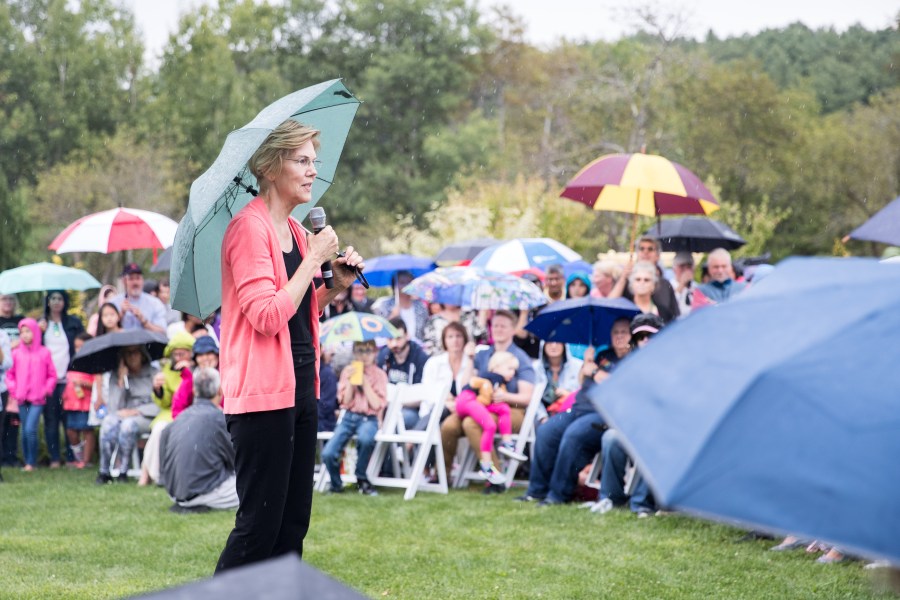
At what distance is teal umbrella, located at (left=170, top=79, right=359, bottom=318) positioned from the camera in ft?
11.4

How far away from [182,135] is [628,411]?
1550 inches

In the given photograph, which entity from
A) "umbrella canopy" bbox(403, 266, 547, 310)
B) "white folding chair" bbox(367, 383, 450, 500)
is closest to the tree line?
"umbrella canopy" bbox(403, 266, 547, 310)

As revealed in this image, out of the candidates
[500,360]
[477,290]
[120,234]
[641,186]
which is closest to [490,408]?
[500,360]

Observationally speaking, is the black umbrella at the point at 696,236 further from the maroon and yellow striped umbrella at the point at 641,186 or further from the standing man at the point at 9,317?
the standing man at the point at 9,317

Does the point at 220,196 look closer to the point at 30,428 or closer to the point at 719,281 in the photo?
the point at 719,281

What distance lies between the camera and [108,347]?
1009 cm

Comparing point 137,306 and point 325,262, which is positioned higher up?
point 325,262

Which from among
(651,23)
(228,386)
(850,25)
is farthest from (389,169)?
(228,386)

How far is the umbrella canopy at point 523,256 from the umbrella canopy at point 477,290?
207cm

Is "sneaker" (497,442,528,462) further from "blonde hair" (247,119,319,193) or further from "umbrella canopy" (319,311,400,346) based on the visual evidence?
"blonde hair" (247,119,319,193)

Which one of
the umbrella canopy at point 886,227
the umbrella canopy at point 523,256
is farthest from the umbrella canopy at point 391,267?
the umbrella canopy at point 886,227

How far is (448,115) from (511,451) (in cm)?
3933

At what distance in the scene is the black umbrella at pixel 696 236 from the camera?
38.1 feet

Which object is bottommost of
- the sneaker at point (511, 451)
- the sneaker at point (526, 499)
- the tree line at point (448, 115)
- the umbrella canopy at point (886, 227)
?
the sneaker at point (526, 499)
